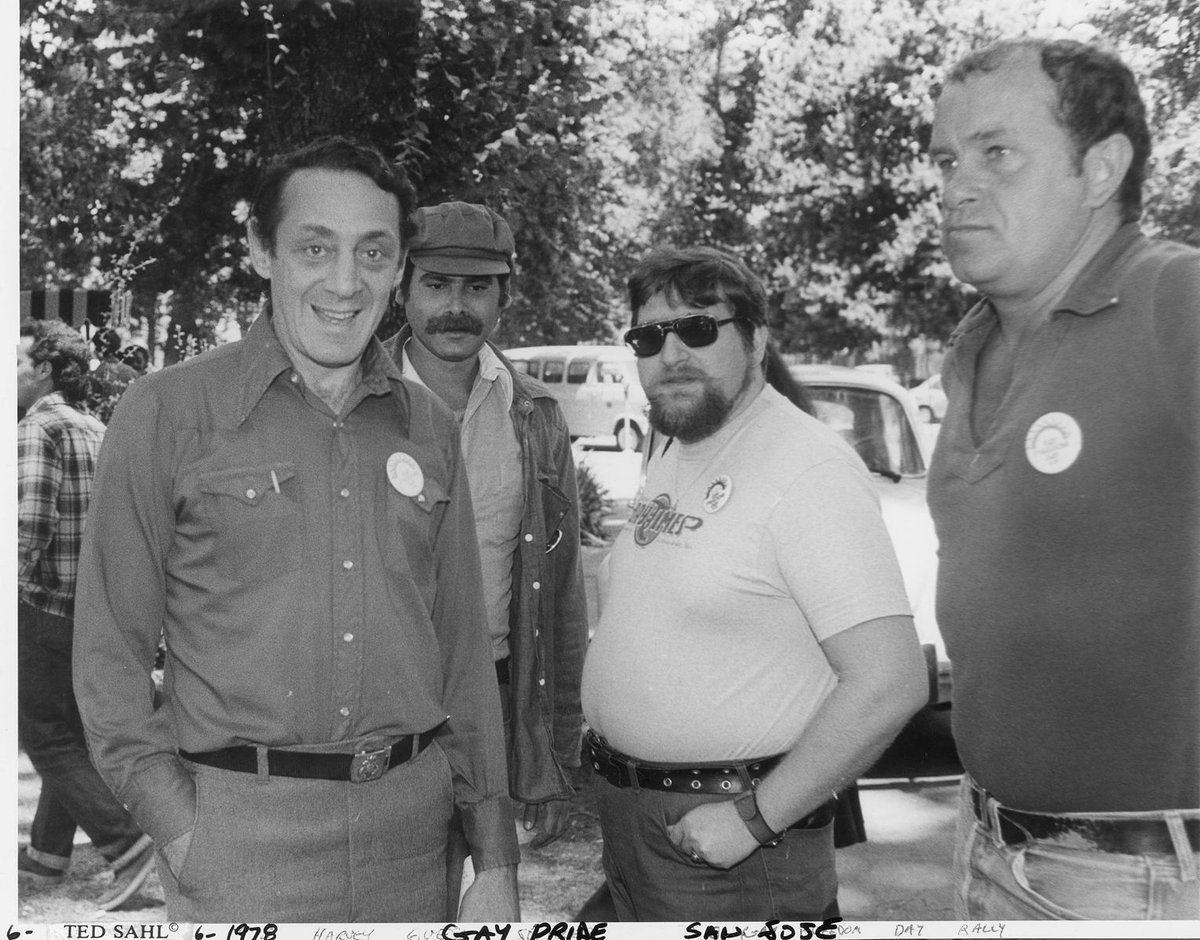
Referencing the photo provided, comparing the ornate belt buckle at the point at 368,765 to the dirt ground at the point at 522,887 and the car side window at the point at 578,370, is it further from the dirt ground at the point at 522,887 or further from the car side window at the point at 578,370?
the car side window at the point at 578,370

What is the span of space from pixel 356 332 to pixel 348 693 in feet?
2.22

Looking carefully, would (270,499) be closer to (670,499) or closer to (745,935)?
(670,499)

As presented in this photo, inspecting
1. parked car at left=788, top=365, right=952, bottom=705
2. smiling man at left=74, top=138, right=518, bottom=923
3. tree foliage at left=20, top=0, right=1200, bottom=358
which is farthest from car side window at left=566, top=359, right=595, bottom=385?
smiling man at left=74, top=138, right=518, bottom=923

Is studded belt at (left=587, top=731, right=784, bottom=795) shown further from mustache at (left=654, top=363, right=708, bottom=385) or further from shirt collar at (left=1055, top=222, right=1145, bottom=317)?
shirt collar at (left=1055, top=222, right=1145, bottom=317)

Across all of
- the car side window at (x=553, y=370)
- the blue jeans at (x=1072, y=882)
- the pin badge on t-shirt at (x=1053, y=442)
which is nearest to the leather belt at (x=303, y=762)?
the blue jeans at (x=1072, y=882)

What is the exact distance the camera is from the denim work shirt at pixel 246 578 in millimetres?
Result: 1957

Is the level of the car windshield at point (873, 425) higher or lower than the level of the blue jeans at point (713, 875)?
higher

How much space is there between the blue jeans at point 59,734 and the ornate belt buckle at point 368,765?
7.92 ft

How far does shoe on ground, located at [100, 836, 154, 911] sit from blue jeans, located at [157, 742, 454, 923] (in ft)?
7.36

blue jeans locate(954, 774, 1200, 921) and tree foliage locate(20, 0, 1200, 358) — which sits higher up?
tree foliage locate(20, 0, 1200, 358)

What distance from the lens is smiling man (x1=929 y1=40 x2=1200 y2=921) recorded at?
1.63 meters

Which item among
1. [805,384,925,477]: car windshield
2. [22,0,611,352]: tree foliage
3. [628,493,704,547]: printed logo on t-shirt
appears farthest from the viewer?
[805,384,925,477]: car windshield

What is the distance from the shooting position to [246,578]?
6.58ft
